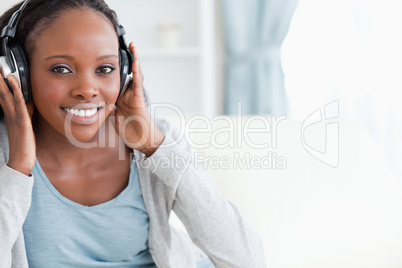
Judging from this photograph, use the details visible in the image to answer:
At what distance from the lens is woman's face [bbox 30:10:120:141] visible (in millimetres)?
1007

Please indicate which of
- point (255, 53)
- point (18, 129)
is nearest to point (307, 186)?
point (18, 129)

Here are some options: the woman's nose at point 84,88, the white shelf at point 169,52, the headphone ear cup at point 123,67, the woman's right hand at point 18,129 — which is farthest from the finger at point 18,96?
the white shelf at point 169,52

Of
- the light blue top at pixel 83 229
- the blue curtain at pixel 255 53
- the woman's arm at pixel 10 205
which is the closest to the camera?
the woman's arm at pixel 10 205

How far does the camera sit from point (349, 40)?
2.51 m

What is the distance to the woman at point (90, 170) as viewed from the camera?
1.01 meters

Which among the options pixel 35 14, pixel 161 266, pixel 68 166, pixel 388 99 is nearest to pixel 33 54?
pixel 35 14

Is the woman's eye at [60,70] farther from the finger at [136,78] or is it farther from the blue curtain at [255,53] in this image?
the blue curtain at [255,53]

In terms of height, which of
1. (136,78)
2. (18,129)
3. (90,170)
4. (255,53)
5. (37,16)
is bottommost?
(90,170)

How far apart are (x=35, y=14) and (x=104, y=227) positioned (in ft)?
1.60

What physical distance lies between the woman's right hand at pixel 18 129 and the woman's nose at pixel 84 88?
112mm

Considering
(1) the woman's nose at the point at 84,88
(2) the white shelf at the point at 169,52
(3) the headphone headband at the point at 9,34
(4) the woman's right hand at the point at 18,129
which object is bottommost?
(4) the woman's right hand at the point at 18,129

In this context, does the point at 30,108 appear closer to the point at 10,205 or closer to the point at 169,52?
the point at 10,205

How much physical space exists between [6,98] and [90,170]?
0.88 feet

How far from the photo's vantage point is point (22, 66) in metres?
1.00
